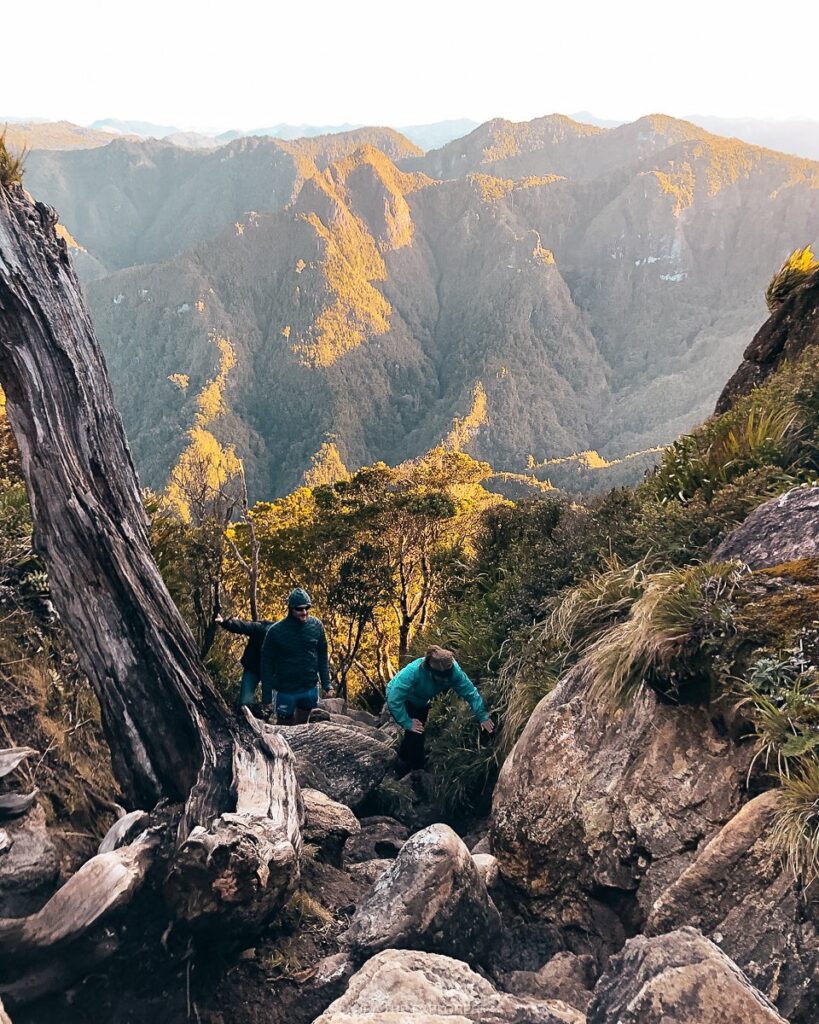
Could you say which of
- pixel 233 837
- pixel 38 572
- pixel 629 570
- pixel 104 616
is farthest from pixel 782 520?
pixel 38 572

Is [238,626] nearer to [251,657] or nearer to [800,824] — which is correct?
[251,657]

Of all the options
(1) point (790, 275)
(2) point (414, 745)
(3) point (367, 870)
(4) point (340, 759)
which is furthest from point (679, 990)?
(1) point (790, 275)

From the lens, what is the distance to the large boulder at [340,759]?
6.25m

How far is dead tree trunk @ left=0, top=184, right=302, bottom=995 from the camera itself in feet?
13.1

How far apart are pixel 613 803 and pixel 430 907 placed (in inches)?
47.3

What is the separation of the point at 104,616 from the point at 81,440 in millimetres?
1056

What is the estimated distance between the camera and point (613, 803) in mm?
4184

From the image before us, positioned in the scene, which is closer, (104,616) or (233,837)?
(233,837)

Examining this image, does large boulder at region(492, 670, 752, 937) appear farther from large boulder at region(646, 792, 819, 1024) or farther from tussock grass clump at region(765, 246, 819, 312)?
tussock grass clump at region(765, 246, 819, 312)

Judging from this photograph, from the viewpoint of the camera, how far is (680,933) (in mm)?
2941

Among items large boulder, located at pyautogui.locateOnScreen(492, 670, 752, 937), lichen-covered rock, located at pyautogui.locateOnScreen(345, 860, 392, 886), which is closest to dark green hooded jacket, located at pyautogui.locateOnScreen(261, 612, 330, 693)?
lichen-covered rock, located at pyautogui.locateOnScreen(345, 860, 392, 886)

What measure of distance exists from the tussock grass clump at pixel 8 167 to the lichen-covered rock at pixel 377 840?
16.5 feet

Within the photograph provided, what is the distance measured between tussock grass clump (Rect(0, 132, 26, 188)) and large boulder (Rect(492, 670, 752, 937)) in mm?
4686

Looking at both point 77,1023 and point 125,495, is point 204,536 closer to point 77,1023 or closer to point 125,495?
point 125,495
